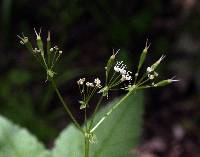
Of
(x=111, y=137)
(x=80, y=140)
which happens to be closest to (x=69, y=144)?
(x=80, y=140)

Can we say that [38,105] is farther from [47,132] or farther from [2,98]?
[47,132]

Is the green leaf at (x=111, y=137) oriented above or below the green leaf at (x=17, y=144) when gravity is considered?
below

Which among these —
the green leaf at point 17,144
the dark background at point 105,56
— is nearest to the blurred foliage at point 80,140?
the green leaf at point 17,144

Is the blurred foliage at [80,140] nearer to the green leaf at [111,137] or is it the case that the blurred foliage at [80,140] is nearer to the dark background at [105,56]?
the green leaf at [111,137]

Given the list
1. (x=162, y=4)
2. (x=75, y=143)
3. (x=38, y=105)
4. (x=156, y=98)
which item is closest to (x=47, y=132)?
(x=38, y=105)

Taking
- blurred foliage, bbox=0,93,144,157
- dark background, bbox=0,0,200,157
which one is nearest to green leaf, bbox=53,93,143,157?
blurred foliage, bbox=0,93,144,157
